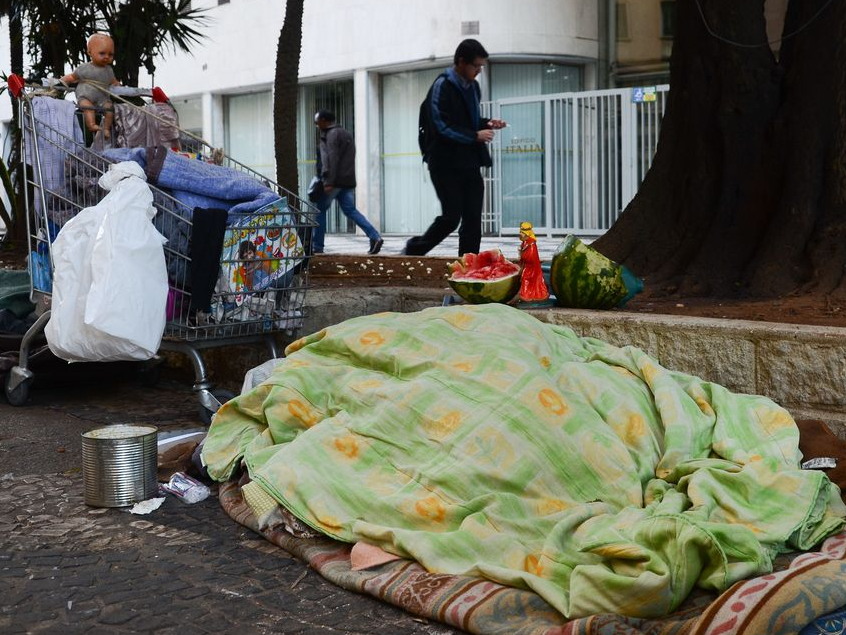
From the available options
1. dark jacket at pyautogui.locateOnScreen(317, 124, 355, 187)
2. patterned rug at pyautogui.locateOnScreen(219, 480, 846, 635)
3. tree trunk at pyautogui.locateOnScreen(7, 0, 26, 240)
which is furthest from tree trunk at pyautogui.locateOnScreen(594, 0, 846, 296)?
tree trunk at pyautogui.locateOnScreen(7, 0, 26, 240)

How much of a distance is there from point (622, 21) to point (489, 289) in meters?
14.5

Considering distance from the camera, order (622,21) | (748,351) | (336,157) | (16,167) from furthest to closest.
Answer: (622,21), (336,157), (16,167), (748,351)

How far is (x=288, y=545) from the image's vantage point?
11.2ft

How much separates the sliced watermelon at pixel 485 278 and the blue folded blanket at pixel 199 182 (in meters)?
1.06

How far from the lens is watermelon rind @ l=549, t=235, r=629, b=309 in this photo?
5.26 m

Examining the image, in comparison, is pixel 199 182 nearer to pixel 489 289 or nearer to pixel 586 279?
pixel 489 289

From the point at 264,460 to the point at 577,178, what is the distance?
12.8 metres

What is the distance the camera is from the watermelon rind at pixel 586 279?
17.3 ft

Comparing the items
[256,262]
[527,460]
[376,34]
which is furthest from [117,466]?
[376,34]

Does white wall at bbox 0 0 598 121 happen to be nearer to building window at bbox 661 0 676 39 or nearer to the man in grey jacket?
building window at bbox 661 0 676 39

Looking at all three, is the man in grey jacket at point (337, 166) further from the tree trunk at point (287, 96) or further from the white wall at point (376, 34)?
the white wall at point (376, 34)

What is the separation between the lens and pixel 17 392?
5.93m

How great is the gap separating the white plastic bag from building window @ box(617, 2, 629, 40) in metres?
15.0

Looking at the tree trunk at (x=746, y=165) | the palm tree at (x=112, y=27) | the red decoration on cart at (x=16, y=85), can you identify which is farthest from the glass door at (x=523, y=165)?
the red decoration on cart at (x=16, y=85)
